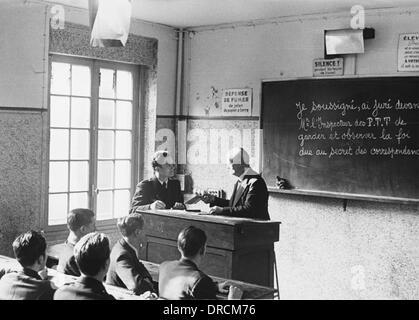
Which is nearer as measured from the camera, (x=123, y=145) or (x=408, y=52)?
(x=408, y=52)

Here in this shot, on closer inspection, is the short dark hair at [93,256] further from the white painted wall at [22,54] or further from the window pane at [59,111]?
the window pane at [59,111]

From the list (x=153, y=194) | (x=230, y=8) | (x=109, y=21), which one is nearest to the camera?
(x=109, y=21)

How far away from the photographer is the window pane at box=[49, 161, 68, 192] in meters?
6.00

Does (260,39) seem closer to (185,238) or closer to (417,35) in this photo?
(417,35)

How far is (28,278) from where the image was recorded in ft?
10.5

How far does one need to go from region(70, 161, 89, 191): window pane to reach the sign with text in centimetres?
246

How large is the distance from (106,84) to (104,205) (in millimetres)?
1264

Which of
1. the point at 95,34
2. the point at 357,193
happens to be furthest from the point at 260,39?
the point at 95,34

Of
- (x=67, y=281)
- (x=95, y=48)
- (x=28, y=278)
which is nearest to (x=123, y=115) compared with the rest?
(x=95, y=48)

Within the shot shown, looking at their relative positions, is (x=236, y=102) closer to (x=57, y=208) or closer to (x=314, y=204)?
(x=314, y=204)

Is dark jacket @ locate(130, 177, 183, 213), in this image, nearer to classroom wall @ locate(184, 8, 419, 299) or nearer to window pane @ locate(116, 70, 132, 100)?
classroom wall @ locate(184, 8, 419, 299)

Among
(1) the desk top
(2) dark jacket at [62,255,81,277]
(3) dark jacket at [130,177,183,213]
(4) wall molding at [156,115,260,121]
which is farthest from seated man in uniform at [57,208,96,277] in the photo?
(4) wall molding at [156,115,260,121]

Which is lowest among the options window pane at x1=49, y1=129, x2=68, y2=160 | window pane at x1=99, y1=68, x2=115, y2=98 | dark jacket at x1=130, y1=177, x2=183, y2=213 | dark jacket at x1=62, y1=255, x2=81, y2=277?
dark jacket at x1=62, y1=255, x2=81, y2=277

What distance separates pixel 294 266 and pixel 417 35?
2.44 metres
